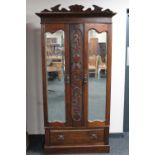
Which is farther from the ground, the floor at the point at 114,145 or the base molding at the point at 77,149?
the base molding at the point at 77,149

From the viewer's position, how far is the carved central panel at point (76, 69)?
8.95 feet

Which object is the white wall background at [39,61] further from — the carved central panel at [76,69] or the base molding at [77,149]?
the carved central panel at [76,69]

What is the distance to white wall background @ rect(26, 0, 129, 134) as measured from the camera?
3.18 meters

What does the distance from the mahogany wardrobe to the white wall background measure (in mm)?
500

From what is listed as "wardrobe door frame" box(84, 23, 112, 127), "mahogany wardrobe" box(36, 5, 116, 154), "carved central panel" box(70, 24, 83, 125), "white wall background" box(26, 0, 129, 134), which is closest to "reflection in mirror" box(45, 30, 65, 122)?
"mahogany wardrobe" box(36, 5, 116, 154)

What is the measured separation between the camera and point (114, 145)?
3.18 m

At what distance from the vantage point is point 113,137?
3447 millimetres

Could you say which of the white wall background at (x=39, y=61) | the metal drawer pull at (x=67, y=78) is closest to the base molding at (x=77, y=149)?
the white wall background at (x=39, y=61)

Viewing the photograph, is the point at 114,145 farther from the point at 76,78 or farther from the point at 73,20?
the point at 73,20

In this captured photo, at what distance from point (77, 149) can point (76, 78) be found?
1.02m

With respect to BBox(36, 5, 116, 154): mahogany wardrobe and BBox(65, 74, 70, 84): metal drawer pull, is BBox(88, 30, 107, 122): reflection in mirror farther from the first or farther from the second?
A: BBox(65, 74, 70, 84): metal drawer pull
